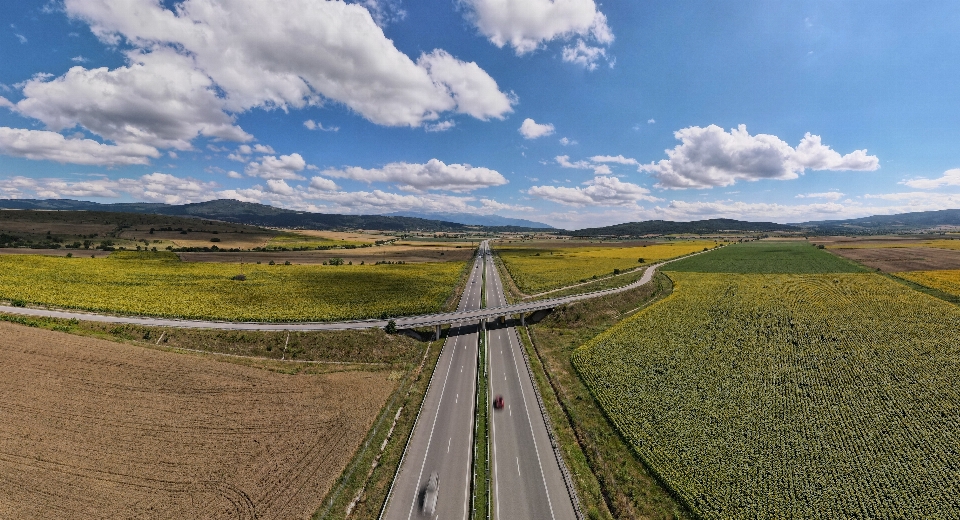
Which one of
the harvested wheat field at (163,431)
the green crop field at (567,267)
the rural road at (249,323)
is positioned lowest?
the harvested wheat field at (163,431)

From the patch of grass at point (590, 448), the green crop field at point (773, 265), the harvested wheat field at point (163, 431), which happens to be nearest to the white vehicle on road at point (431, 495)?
the harvested wheat field at point (163, 431)

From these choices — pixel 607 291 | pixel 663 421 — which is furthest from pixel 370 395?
pixel 607 291

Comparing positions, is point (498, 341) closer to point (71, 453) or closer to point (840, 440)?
point (840, 440)

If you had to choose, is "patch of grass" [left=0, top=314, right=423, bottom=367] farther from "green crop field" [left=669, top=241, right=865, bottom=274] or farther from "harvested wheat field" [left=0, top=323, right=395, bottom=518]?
"green crop field" [left=669, top=241, right=865, bottom=274]

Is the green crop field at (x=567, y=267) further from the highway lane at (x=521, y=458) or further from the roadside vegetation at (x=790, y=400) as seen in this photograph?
the highway lane at (x=521, y=458)

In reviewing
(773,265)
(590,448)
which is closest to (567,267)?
(773,265)

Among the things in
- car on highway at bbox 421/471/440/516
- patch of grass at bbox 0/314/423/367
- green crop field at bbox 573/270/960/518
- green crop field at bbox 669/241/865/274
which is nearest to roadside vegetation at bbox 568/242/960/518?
green crop field at bbox 573/270/960/518
